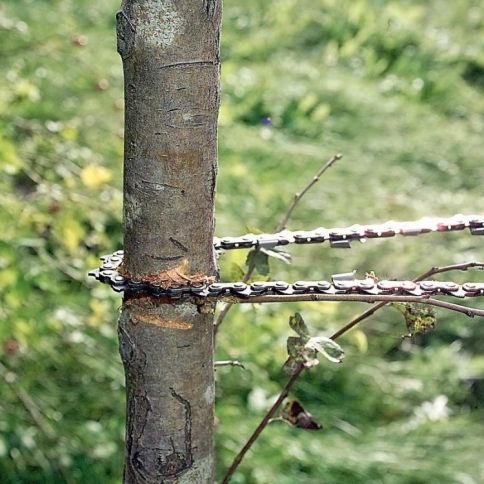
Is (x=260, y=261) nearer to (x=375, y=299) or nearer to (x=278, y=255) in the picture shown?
(x=278, y=255)

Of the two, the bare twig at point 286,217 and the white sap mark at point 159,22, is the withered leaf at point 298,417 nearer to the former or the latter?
the bare twig at point 286,217

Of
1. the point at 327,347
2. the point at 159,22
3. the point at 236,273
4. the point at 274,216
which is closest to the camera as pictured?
the point at 159,22

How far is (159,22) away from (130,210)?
112mm

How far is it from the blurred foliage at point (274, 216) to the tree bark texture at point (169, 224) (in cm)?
17

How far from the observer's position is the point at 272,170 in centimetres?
225

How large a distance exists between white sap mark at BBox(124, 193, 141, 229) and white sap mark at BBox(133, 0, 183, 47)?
93 millimetres

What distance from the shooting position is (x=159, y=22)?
1.47 feet

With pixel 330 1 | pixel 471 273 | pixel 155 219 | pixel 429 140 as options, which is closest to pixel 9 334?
pixel 155 219

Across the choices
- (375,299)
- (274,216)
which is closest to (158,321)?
(375,299)

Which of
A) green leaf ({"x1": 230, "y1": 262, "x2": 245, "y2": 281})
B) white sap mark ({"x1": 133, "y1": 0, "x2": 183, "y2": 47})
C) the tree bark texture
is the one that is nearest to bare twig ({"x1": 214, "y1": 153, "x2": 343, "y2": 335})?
green leaf ({"x1": 230, "y1": 262, "x2": 245, "y2": 281})

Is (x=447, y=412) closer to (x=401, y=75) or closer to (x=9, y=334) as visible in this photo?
(x=9, y=334)

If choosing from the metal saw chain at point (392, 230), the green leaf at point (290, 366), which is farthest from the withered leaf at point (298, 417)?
the metal saw chain at point (392, 230)

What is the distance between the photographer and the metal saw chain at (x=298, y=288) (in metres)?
0.47

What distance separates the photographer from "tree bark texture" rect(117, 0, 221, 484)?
45 centimetres
